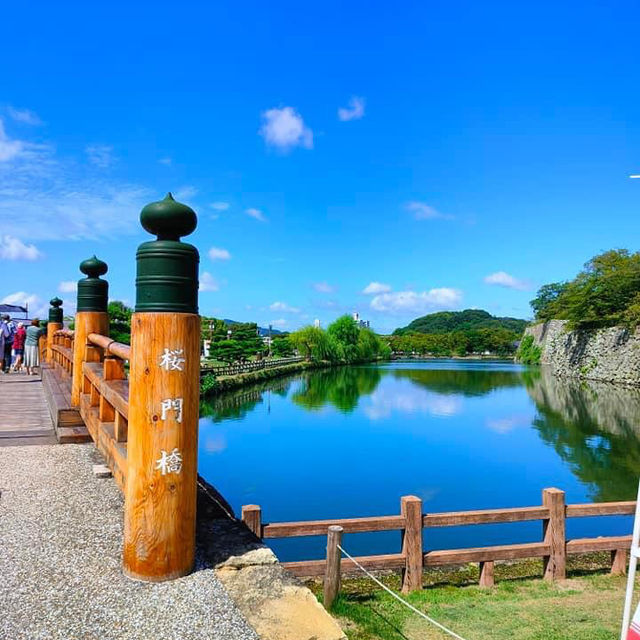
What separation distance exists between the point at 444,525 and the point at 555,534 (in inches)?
56.2

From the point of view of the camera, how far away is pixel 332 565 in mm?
4898

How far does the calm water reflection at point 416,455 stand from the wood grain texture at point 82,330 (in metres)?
4.80

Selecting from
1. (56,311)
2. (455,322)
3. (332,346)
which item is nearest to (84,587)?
(56,311)

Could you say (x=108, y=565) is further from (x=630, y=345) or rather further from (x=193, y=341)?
(x=630, y=345)

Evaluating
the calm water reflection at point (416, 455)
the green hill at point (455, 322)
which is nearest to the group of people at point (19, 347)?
the calm water reflection at point (416, 455)

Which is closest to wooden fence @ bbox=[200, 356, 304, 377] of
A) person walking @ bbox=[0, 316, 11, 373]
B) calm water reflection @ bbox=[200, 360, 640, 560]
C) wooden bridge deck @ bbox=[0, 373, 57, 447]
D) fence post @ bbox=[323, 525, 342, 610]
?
calm water reflection @ bbox=[200, 360, 640, 560]

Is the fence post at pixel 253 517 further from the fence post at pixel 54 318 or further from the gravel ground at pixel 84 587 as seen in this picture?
the fence post at pixel 54 318

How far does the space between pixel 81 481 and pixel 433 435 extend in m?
16.2

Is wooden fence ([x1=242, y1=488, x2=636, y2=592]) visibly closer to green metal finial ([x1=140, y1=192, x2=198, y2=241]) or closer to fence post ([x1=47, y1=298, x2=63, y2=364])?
green metal finial ([x1=140, y1=192, x2=198, y2=241])

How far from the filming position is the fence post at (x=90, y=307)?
5.18m

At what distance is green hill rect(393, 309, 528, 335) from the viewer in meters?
129

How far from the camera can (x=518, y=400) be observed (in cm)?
2966

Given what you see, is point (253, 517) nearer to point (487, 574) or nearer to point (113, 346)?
point (113, 346)

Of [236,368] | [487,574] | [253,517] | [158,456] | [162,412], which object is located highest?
[162,412]
